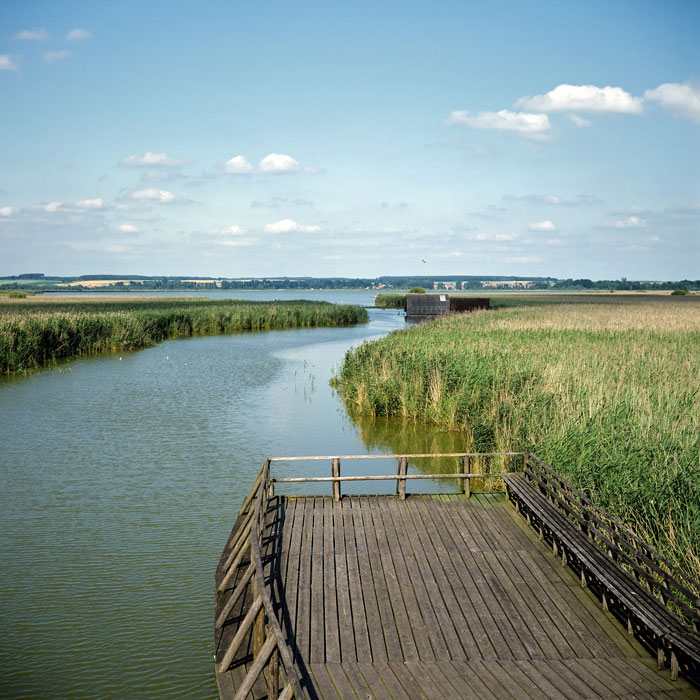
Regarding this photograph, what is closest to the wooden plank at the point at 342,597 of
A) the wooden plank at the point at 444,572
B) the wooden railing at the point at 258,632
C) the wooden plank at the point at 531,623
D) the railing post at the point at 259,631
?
the wooden railing at the point at 258,632

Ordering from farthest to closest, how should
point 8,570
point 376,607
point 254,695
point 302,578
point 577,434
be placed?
point 577,434 → point 8,570 → point 302,578 → point 376,607 → point 254,695

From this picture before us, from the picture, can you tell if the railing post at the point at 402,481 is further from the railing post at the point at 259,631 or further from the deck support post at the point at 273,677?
the deck support post at the point at 273,677

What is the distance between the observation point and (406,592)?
778 centimetres

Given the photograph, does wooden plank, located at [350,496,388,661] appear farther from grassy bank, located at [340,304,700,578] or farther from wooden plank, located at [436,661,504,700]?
grassy bank, located at [340,304,700,578]

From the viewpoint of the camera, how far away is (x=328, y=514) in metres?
10.4

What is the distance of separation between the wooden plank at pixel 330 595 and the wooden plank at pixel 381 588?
0.46 m

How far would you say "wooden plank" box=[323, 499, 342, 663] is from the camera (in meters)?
6.64

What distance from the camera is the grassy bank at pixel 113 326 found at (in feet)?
107

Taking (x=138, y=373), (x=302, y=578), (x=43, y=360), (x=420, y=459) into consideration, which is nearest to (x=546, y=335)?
(x=420, y=459)

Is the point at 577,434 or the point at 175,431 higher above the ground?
the point at 577,434

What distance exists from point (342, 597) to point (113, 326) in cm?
3747

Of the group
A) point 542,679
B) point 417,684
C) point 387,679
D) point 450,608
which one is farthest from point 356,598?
point 542,679

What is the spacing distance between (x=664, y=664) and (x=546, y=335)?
73.5 ft

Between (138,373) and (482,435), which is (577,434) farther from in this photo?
(138,373)
